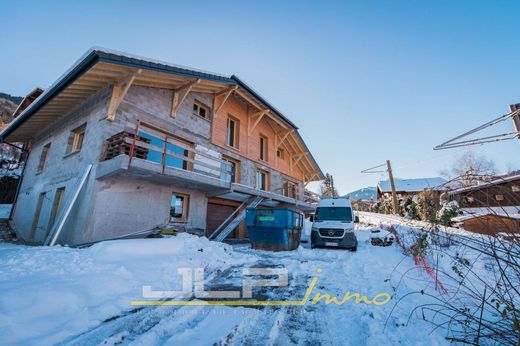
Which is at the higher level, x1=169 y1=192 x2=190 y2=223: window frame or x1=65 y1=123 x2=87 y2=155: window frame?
x1=65 y1=123 x2=87 y2=155: window frame

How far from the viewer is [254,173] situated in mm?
15867

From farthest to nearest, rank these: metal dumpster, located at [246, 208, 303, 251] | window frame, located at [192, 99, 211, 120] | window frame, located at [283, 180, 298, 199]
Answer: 1. window frame, located at [283, 180, 298, 199]
2. window frame, located at [192, 99, 211, 120]
3. metal dumpster, located at [246, 208, 303, 251]

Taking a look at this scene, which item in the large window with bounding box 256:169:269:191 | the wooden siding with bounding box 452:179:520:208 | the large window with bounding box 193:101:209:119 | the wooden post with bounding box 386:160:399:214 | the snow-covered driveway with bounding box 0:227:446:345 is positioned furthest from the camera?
the wooden post with bounding box 386:160:399:214

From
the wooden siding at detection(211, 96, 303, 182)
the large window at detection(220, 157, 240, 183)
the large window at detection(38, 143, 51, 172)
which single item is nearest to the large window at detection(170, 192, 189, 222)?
the large window at detection(220, 157, 240, 183)

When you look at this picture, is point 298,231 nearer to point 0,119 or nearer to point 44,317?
point 44,317

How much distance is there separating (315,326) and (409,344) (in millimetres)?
1033

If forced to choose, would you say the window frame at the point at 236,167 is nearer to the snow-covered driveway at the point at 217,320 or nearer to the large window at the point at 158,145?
the large window at the point at 158,145

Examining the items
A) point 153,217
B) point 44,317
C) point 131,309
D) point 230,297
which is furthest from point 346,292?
point 153,217

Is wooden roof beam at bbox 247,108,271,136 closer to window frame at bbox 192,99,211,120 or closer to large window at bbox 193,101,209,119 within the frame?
window frame at bbox 192,99,211,120

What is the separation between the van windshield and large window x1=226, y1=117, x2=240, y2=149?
654 centimetres

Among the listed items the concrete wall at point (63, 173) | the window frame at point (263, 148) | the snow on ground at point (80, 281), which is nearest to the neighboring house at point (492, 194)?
the snow on ground at point (80, 281)

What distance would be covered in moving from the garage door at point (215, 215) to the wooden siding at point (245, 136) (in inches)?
133

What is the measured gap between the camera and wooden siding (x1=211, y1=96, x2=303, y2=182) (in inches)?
542

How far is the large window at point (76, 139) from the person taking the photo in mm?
10617
